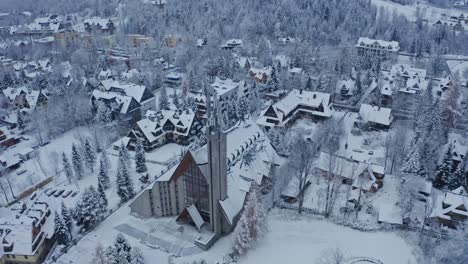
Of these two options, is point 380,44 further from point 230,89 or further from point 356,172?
point 356,172

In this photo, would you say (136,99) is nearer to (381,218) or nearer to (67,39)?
(381,218)

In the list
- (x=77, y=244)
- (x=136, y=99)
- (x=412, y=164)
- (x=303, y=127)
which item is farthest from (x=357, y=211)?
(x=136, y=99)

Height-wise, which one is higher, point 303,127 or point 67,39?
point 67,39

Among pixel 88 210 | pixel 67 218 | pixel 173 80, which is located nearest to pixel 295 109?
pixel 173 80

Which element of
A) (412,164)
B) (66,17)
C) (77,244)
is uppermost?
(66,17)

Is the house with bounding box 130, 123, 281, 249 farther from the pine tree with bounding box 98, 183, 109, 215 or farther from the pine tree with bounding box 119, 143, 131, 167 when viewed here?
the pine tree with bounding box 119, 143, 131, 167

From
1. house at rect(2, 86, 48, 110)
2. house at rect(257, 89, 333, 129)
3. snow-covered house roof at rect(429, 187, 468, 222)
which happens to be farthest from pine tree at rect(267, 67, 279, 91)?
house at rect(2, 86, 48, 110)
